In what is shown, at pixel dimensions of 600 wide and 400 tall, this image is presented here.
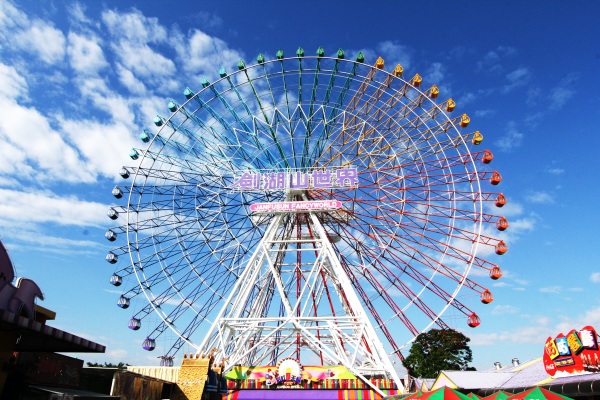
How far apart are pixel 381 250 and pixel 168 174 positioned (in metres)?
13.7

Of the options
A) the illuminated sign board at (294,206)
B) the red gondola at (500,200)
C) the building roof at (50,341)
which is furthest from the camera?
the illuminated sign board at (294,206)

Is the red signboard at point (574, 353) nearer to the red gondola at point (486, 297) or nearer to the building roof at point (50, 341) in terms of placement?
the red gondola at point (486, 297)

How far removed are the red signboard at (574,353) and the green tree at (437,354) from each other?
106 feet

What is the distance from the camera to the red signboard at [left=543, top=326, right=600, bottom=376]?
16.2 meters

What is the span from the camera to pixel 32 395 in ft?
37.9

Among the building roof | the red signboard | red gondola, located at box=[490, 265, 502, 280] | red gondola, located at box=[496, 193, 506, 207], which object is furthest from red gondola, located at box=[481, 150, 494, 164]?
the building roof

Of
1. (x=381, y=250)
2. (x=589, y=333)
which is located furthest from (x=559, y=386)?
(x=381, y=250)

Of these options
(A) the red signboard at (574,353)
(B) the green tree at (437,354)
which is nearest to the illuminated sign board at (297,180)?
(A) the red signboard at (574,353)

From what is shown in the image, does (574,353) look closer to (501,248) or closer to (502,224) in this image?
(501,248)

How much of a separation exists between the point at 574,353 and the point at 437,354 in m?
34.7

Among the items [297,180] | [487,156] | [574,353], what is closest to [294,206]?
[297,180]

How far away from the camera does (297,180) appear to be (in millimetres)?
28375

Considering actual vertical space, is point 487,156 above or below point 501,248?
above

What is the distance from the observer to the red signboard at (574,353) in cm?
1616
